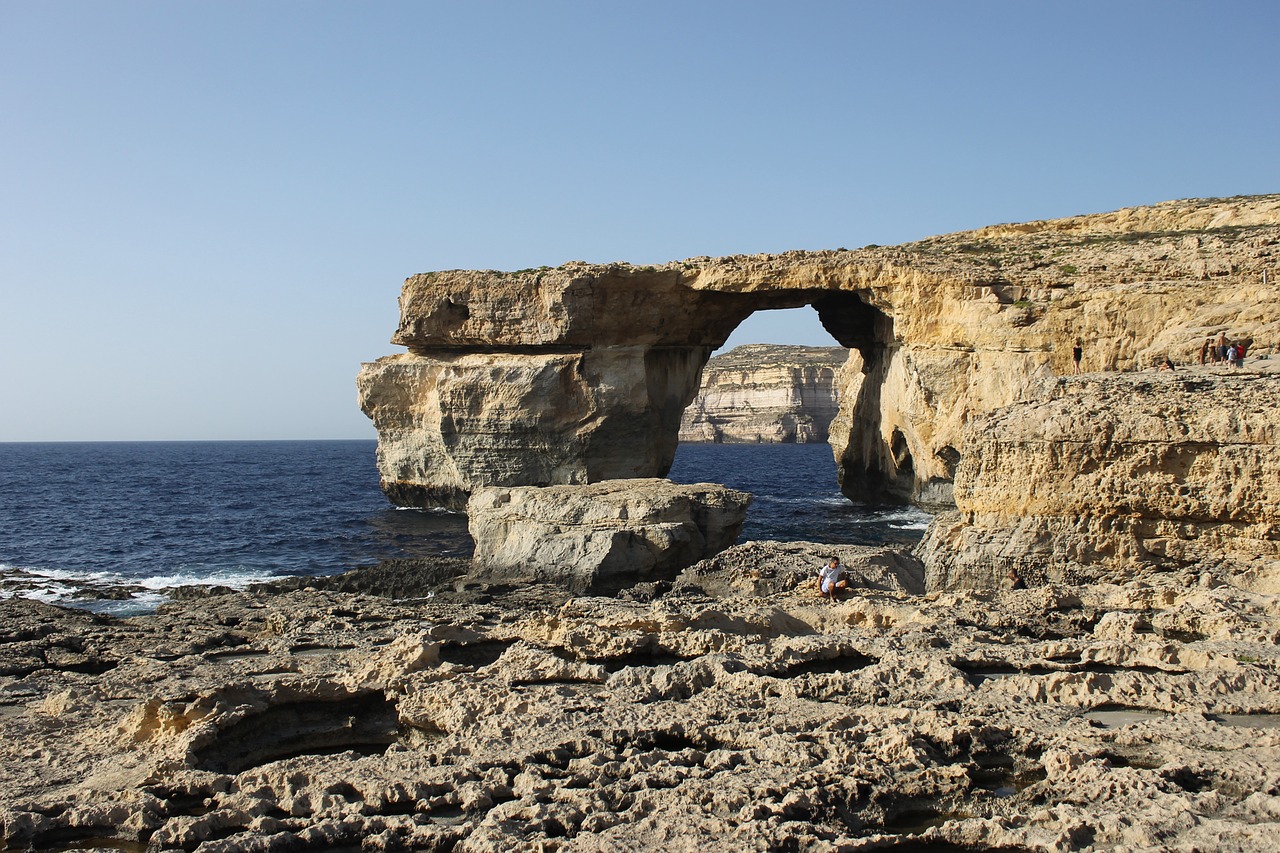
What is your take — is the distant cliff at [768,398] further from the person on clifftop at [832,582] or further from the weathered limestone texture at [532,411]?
the person on clifftop at [832,582]

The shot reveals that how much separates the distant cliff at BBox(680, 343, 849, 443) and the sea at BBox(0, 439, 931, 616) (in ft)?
138

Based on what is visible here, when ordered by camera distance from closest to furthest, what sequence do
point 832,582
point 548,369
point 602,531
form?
point 832,582 < point 602,531 < point 548,369

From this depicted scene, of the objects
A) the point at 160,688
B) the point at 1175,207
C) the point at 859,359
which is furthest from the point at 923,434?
the point at 160,688

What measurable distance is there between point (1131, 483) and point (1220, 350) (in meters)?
6.15

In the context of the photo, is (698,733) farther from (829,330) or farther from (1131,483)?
(829,330)

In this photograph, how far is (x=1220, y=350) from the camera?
18.9 meters

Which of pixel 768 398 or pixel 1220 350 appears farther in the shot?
pixel 768 398

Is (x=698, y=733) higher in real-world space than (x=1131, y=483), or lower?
lower

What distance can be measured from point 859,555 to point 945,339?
13.3m

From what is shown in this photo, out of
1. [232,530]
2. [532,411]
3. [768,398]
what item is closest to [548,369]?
[532,411]

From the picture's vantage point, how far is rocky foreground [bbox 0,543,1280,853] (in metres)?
6.50

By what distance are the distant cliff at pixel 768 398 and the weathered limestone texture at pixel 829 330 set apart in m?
56.6

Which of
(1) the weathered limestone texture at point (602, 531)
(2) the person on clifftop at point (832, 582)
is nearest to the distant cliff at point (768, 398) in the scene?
(1) the weathered limestone texture at point (602, 531)

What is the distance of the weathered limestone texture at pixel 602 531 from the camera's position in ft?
62.0
